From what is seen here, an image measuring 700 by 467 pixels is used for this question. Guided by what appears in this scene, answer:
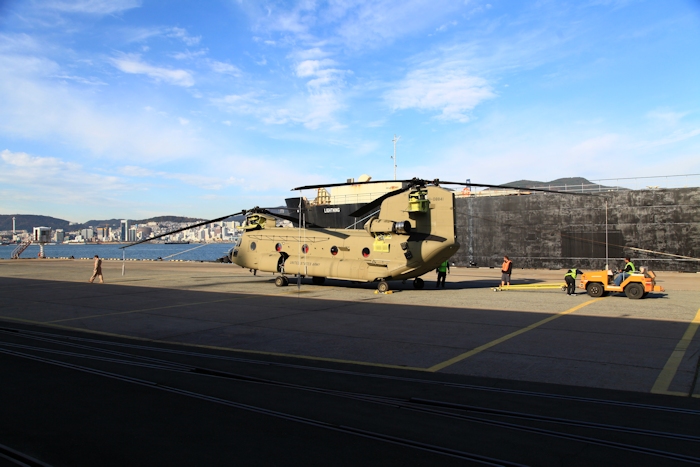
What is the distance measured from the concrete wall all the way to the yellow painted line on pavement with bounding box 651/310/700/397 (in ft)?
58.1

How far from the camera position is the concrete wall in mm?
28281

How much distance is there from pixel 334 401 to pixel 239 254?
60.1 ft

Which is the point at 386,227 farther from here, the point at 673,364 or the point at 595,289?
the point at 673,364

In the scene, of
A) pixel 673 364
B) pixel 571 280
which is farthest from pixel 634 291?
pixel 673 364

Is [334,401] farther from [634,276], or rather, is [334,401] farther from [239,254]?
[239,254]

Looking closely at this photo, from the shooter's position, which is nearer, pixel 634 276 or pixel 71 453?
pixel 71 453

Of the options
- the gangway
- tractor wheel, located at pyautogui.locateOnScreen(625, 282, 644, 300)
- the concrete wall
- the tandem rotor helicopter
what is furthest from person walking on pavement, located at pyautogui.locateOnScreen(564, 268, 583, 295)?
the gangway

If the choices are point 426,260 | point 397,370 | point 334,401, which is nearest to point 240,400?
point 334,401

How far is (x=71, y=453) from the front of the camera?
447 centimetres

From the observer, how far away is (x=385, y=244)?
63.8ft

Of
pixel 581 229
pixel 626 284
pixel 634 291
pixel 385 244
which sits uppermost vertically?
pixel 581 229

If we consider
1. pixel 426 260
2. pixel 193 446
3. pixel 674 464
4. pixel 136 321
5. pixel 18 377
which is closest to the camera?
pixel 674 464

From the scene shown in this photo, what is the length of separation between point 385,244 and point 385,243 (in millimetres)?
45

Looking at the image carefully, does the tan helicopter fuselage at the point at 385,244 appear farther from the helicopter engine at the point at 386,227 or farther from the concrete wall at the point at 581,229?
the concrete wall at the point at 581,229
